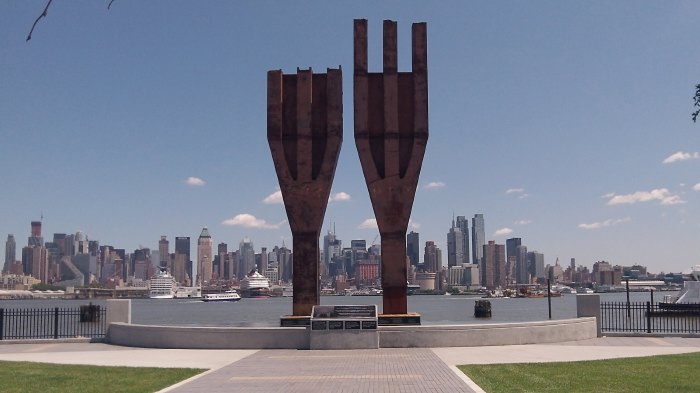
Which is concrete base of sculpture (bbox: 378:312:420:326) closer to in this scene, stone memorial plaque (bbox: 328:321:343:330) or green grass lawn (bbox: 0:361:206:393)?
stone memorial plaque (bbox: 328:321:343:330)

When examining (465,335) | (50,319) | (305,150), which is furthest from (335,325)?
(50,319)

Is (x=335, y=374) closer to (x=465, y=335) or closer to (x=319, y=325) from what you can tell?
(x=319, y=325)

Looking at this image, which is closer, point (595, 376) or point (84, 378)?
point (595, 376)

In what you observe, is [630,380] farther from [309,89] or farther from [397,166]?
[309,89]

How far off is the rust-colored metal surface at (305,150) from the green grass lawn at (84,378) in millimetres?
9687

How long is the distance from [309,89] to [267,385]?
15.7 m

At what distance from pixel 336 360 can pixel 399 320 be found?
21.2 ft

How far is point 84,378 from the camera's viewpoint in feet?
58.8

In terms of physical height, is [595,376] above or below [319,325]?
below

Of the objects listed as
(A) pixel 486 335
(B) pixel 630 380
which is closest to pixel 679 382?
(B) pixel 630 380

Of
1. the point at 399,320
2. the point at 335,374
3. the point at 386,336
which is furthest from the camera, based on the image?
the point at 399,320

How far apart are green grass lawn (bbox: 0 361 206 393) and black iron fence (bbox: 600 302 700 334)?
1916cm

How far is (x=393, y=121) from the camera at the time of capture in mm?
29000

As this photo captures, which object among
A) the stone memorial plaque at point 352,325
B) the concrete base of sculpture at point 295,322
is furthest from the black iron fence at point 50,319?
the stone memorial plaque at point 352,325
